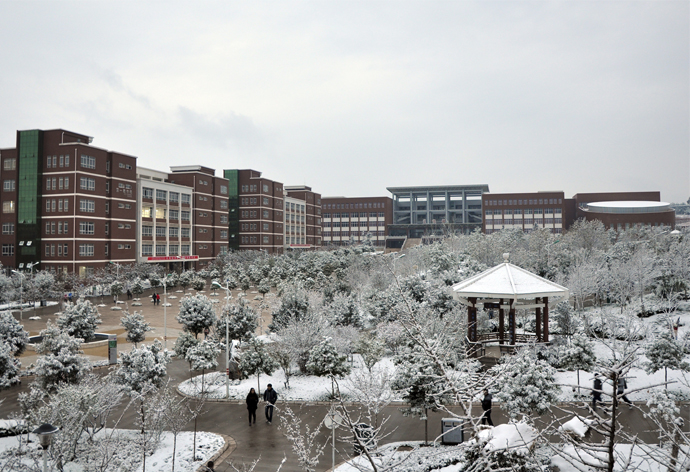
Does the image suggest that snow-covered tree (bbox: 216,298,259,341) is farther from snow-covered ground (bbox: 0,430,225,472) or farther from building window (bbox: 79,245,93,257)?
building window (bbox: 79,245,93,257)

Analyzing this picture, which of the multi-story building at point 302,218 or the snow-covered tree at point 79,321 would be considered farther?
the multi-story building at point 302,218

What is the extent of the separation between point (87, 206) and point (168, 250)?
49.5 ft

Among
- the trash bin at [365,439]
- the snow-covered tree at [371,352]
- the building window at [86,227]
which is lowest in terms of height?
the snow-covered tree at [371,352]

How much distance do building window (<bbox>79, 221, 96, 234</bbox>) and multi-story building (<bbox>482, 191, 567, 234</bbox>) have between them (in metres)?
78.3

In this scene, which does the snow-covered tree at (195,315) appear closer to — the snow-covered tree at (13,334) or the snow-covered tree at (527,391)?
the snow-covered tree at (13,334)

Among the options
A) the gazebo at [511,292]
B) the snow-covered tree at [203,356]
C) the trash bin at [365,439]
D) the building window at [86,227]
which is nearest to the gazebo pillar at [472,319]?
the gazebo at [511,292]

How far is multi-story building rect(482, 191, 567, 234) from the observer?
106438 mm

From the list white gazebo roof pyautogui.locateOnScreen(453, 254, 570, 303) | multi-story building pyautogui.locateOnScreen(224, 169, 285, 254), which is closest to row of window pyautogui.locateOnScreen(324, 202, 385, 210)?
multi-story building pyautogui.locateOnScreen(224, 169, 285, 254)

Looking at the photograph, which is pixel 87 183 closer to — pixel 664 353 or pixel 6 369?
pixel 6 369

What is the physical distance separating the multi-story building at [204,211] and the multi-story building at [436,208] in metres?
50.4

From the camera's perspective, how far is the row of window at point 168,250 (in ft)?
221

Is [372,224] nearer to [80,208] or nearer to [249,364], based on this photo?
[80,208]

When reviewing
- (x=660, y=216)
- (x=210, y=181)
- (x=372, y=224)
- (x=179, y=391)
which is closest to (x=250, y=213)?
(x=210, y=181)

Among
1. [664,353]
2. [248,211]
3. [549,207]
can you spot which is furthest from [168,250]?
[549,207]
